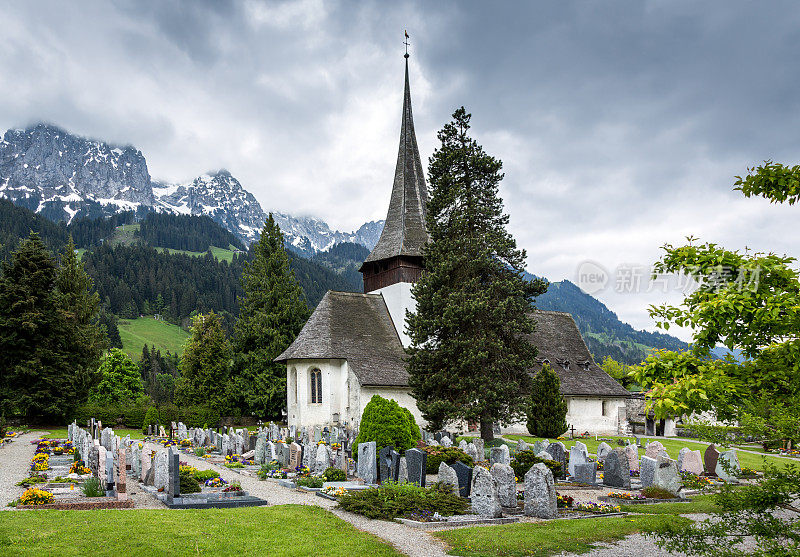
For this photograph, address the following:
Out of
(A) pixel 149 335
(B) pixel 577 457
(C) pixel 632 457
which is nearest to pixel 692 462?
(C) pixel 632 457

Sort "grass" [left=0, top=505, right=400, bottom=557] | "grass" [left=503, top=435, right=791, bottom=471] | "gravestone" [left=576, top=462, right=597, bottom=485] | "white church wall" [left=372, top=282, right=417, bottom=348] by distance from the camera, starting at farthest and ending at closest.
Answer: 1. "white church wall" [left=372, top=282, right=417, bottom=348]
2. "grass" [left=503, top=435, right=791, bottom=471]
3. "gravestone" [left=576, top=462, right=597, bottom=485]
4. "grass" [left=0, top=505, right=400, bottom=557]

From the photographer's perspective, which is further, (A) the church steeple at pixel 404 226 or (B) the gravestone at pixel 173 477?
(A) the church steeple at pixel 404 226

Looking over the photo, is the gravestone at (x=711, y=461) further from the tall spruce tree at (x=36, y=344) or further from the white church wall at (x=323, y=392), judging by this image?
the tall spruce tree at (x=36, y=344)

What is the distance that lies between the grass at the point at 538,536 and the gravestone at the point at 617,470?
17.9 ft

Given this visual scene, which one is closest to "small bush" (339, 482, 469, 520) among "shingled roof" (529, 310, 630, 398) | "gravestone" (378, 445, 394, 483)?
"gravestone" (378, 445, 394, 483)

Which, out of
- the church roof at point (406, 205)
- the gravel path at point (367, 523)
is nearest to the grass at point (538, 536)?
the gravel path at point (367, 523)

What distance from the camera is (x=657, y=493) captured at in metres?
16.0

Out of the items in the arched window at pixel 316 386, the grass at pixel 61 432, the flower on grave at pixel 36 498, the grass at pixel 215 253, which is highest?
the grass at pixel 215 253

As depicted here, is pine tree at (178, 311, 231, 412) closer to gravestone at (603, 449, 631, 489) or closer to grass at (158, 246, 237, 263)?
gravestone at (603, 449, 631, 489)

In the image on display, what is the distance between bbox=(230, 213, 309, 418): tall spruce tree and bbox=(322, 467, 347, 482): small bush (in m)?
25.3

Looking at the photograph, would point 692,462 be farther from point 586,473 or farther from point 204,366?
point 204,366

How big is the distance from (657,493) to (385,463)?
7.51 metres

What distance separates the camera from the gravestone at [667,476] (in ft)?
53.2

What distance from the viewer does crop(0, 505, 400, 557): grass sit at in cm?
926
